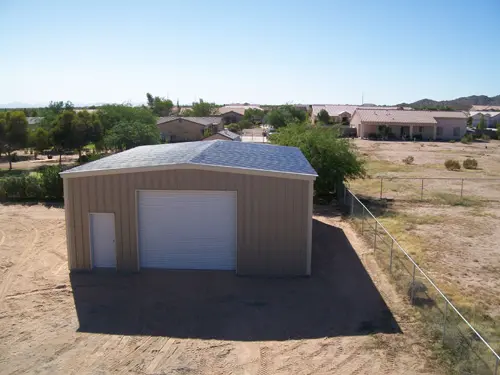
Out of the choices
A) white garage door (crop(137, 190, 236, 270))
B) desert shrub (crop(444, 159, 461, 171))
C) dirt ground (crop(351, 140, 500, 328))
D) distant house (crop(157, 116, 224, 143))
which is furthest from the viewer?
distant house (crop(157, 116, 224, 143))

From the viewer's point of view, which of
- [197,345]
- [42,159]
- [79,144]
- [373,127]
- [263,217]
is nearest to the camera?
[197,345]

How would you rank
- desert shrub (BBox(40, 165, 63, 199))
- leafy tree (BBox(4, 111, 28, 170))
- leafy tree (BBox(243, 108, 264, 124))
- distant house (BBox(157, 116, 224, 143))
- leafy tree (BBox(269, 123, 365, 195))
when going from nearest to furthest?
leafy tree (BBox(269, 123, 365, 195)) → desert shrub (BBox(40, 165, 63, 199)) → leafy tree (BBox(4, 111, 28, 170)) → distant house (BBox(157, 116, 224, 143)) → leafy tree (BBox(243, 108, 264, 124))

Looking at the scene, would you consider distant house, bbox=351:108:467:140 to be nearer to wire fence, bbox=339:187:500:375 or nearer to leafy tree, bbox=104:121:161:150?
leafy tree, bbox=104:121:161:150

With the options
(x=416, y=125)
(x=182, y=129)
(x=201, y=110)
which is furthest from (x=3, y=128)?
A: (x=201, y=110)

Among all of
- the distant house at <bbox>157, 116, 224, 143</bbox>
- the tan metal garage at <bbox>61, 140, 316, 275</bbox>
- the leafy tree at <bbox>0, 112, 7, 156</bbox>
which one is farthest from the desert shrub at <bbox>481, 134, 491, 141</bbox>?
the tan metal garage at <bbox>61, 140, 316, 275</bbox>

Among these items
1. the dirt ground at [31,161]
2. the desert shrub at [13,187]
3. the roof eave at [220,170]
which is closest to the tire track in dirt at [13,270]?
the roof eave at [220,170]

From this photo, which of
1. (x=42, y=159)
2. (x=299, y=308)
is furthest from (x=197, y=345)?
(x=42, y=159)

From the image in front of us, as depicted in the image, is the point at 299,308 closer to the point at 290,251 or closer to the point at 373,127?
the point at 290,251
